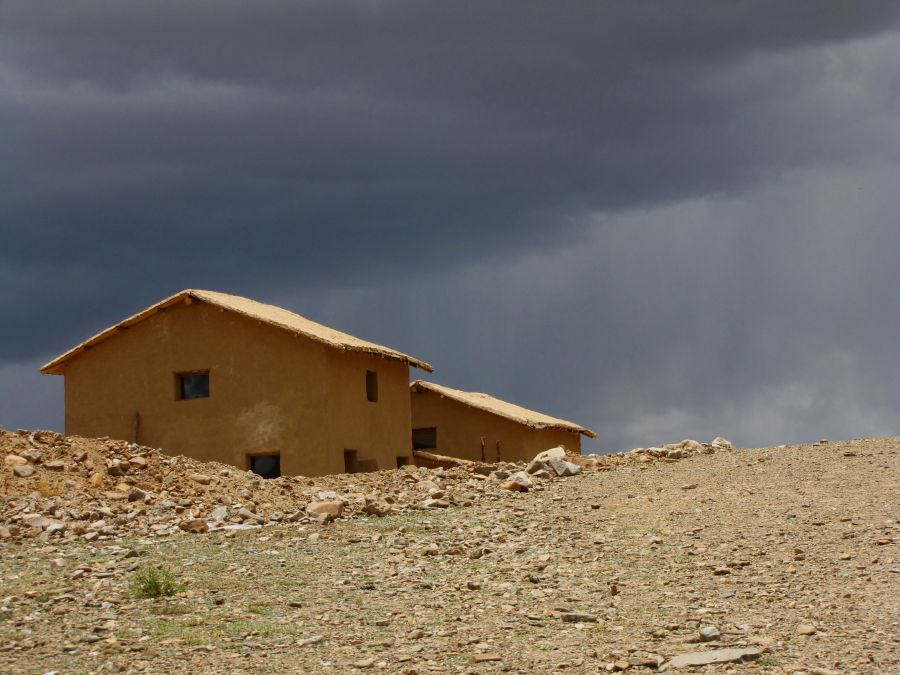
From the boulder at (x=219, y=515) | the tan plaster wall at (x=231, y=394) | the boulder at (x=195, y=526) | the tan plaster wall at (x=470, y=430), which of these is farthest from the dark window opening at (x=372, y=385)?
the boulder at (x=195, y=526)

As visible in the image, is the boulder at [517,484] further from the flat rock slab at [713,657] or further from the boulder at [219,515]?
the flat rock slab at [713,657]

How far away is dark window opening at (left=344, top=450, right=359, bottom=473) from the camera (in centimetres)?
2772

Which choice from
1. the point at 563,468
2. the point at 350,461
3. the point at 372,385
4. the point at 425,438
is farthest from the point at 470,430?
the point at 563,468

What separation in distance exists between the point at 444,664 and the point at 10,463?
1118 centimetres

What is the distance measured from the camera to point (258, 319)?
1050 inches

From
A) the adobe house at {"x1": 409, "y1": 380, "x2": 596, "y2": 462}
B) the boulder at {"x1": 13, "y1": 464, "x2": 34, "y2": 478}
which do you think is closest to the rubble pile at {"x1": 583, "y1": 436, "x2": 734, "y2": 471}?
the boulder at {"x1": 13, "y1": 464, "x2": 34, "y2": 478}

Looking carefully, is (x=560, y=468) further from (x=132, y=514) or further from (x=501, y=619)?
(x=501, y=619)

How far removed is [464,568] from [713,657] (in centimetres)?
424

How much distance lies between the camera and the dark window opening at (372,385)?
29.2 m

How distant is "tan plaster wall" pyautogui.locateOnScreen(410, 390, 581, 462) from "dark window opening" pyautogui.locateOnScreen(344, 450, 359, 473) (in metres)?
8.32

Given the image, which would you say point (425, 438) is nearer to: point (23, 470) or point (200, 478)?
point (200, 478)

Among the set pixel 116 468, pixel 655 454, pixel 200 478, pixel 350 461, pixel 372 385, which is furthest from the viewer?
pixel 372 385

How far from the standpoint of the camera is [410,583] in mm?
12234

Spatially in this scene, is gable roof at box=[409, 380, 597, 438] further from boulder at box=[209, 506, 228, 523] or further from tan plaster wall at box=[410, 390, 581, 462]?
boulder at box=[209, 506, 228, 523]
